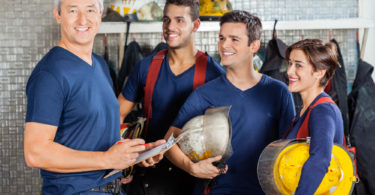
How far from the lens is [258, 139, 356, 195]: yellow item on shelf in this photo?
152cm

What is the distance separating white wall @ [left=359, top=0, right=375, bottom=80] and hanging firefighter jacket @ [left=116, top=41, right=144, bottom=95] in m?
1.82

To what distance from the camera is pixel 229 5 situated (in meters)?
3.05

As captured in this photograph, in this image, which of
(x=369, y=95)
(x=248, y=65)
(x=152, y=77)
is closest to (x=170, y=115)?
(x=152, y=77)

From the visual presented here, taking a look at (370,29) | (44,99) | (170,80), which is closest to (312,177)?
(44,99)

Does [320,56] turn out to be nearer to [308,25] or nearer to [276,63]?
[276,63]

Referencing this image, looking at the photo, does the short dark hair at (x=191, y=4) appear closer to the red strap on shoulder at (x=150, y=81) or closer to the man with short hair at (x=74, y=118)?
the red strap on shoulder at (x=150, y=81)

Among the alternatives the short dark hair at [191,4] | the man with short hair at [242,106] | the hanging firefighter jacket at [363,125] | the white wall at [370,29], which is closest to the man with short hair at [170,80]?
the short dark hair at [191,4]

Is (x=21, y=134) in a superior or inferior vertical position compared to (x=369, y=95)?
inferior

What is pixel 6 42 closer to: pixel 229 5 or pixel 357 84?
pixel 229 5

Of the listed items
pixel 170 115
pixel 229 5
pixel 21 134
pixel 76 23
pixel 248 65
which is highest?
pixel 229 5

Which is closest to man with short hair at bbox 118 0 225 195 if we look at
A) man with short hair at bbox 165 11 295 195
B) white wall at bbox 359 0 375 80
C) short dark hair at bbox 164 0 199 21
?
short dark hair at bbox 164 0 199 21

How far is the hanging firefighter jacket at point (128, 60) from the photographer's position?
3.13 metres

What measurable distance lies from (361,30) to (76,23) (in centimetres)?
257

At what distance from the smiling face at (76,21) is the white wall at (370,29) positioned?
2501 millimetres
